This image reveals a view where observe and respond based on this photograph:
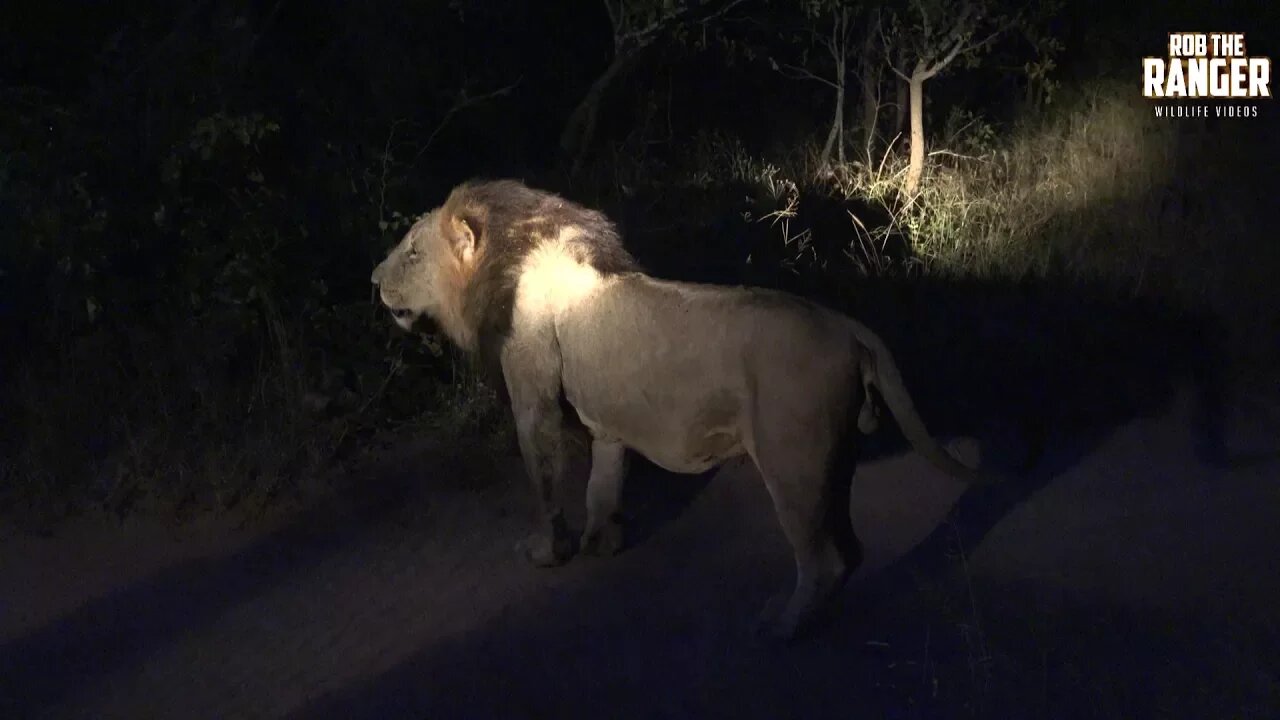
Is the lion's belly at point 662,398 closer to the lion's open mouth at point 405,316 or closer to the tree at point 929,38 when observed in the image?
the lion's open mouth at point 405,316

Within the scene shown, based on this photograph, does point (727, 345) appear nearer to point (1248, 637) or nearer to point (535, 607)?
point (535, 607)

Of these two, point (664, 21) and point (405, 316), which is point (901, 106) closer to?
point (664, 21)

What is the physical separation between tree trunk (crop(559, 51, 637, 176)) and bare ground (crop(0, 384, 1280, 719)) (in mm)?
5440

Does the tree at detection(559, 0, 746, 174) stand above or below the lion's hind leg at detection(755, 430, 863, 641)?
above

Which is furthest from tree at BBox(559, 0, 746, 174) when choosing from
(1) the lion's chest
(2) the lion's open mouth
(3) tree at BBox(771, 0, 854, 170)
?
(1) the lion's chest

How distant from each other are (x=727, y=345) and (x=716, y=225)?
4633 mm

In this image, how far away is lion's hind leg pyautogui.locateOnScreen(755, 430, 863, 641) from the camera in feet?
16.3

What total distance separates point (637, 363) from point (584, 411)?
1.60 ft

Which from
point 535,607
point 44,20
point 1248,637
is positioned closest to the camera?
point 1248,637

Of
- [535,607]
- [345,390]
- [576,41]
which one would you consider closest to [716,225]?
[345,390]

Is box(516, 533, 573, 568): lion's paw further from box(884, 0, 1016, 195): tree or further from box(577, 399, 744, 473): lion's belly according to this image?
box(884, 0, 1016, 195): tree

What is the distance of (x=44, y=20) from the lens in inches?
388

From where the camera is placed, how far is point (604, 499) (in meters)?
6.20

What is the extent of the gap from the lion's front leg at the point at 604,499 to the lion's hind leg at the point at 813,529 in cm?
116
